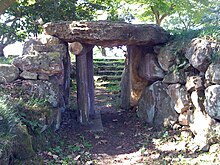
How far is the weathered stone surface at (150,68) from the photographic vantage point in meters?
5.62

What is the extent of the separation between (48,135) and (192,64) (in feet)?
7.98

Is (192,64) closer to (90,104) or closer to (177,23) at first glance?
(90,104)

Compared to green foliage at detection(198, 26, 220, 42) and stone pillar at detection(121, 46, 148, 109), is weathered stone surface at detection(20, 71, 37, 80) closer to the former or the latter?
stone pillar at detection(121, 46, 148, 109)

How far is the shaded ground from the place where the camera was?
Answer: 3979 millimetres

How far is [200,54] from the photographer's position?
4402mm

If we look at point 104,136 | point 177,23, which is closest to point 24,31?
point 104,136

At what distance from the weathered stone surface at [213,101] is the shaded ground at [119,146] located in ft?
1.50

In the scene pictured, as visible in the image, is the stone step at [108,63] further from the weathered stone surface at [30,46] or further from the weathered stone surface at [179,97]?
the weathered stone surface at [179,97]

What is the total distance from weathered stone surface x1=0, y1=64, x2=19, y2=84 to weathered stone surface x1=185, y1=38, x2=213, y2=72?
2.77 meters

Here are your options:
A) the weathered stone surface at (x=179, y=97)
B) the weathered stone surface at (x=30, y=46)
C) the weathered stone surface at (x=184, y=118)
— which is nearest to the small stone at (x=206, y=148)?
the weathered stone surface at (x=184, y=118)

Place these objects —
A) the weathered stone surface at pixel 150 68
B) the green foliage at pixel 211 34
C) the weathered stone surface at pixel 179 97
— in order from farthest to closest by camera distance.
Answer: the weathered stone surface at pixel 150 68, the weathered stone surface at pixel 179 97, the green foliage at pixel 211 34

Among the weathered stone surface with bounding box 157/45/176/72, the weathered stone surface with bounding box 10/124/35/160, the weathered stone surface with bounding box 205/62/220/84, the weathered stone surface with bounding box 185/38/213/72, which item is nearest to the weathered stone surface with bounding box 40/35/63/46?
the weathered stone surface with bounding box 157/45/176/72

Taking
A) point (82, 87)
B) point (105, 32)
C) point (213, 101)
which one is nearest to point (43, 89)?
point (82, 87)

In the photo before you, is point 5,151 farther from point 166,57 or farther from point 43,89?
point 166,57
